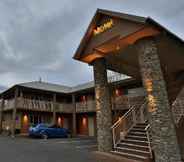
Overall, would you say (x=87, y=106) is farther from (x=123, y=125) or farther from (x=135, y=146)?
(x=135, y=146)

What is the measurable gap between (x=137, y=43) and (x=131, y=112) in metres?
4.95

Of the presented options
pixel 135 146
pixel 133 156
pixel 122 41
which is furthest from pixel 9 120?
pixel 122 41

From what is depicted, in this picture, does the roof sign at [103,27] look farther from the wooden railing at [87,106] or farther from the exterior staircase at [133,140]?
the wooden railing at [87,106]

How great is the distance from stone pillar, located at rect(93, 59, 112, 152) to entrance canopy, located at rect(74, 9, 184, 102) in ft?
2.66

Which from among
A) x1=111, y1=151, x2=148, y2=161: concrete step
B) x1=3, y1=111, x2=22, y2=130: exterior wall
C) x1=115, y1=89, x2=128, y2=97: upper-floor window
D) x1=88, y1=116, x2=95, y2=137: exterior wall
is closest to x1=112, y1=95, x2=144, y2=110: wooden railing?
x1=115, y1=89, x2=128, y2=97: upper-floor window

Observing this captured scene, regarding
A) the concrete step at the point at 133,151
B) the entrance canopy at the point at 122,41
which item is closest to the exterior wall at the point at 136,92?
the entrance canopy at the point at 122,41

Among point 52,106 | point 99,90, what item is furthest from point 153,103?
point 52,106

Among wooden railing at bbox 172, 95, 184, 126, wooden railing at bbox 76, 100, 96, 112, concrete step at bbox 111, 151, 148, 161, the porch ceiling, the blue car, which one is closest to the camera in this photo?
concrete step at bbox 111, 151, 148, 161

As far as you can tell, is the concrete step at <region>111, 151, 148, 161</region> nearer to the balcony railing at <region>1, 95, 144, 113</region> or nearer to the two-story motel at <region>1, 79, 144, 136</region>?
the balcony railing at <region>1, 95, 144, 113</region>

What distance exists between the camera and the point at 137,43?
23.2 feet

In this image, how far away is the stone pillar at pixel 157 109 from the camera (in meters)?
5.48

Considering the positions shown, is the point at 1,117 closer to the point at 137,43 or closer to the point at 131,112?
the point at 131,112

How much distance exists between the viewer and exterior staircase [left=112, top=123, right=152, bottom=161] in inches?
260

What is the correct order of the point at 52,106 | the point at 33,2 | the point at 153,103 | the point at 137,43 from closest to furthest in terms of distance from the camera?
1. the point at 153,103
2. the point at 137,43
3. the point at 33,2
4. the point at 52,106
